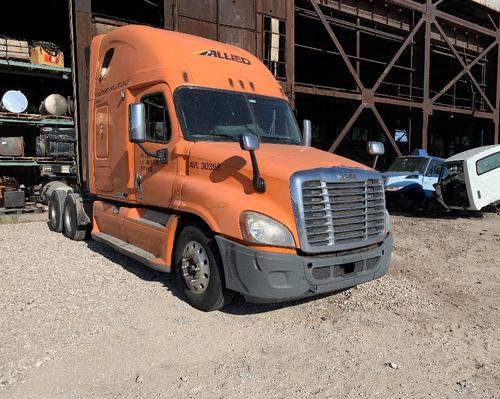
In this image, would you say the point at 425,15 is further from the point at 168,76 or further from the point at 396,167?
the point at 168,76

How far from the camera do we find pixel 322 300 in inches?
210

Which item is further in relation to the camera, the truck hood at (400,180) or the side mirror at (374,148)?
the truck hood at (400,180)

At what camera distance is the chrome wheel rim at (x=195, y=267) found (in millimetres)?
4734

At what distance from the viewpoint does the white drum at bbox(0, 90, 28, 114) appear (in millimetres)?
13289

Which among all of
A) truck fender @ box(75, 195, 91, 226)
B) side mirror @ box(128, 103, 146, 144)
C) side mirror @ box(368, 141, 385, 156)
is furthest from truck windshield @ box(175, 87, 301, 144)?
truck fender @ box(75, 195, 91, 226)

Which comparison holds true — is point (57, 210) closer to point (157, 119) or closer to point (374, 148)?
point (157, 119)

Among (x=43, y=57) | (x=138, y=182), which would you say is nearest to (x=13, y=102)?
(x=43, y=57)

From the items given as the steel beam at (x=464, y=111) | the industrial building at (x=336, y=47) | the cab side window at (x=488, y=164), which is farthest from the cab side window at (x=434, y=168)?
the steel beam at (x=464, y=111)

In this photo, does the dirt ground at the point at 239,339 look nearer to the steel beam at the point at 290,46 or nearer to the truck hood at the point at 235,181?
the truck hood at the point at 235,181

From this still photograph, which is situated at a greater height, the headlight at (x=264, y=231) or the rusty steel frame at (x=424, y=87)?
the rusty steel frame at (x=424, y=87)

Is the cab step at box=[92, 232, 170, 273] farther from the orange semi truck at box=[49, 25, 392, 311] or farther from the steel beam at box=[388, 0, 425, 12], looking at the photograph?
the steel beam at box=[388, 0, 425, 12]

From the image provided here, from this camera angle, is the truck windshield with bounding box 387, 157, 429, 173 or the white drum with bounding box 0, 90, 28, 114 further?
the truck windshield with bounding box 387, 157, 429, 173

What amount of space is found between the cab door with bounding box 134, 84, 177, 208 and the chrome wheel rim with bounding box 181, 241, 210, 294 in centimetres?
70

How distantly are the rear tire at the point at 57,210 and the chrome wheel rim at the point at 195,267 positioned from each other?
544cm
